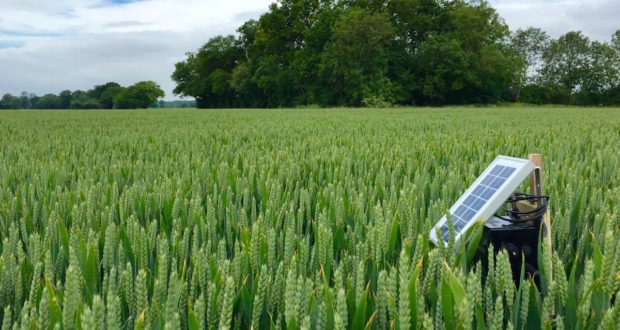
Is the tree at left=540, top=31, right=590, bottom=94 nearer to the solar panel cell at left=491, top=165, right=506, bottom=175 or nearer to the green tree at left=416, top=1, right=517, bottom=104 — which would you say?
the green tree at left=416, top=1, right=517, bottom=104

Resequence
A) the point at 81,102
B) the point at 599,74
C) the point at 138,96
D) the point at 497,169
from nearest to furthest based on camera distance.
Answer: the point at 497,169 → the point at 599,74 → the point at 81,102 → the point at 138,96

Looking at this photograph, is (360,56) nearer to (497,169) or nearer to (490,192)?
(497,169)

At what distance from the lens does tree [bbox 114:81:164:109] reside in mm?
57891

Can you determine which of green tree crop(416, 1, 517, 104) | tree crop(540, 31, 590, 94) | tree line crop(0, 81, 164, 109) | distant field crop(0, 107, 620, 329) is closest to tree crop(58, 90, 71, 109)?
tree line crop(0, 81, 164, 109)

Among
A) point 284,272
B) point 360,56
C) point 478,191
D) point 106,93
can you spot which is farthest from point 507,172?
point 106,93

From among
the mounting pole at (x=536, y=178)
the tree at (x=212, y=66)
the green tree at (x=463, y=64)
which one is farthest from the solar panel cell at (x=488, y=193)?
the tree at (x=212, y=66)

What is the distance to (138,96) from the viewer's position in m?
61.4

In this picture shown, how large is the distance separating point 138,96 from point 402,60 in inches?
1361

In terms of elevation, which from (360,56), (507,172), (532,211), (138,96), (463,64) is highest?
(360,56)

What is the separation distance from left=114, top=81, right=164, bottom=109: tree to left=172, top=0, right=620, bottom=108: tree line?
25.6ft

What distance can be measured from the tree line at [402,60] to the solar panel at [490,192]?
1318 inches

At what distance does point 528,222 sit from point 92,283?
1.13 m

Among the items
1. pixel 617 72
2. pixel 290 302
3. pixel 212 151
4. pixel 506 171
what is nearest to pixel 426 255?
pixel 506 171

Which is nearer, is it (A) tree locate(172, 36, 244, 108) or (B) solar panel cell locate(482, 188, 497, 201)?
(B) solar panel cell locate(482, 188, 497, 201)
